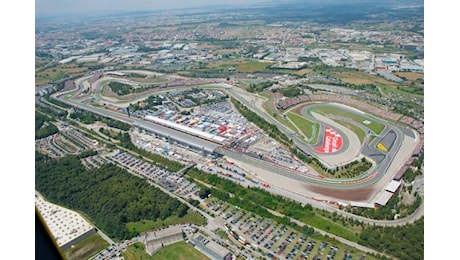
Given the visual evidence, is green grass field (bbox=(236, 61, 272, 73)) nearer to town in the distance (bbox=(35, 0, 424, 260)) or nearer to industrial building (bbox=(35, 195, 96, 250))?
town in the distance (bbox=(35, 0, 424, 260))

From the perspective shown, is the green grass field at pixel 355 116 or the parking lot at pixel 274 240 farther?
the green grass field at pixel 355 116

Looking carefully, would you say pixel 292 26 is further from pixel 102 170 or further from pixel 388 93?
pixel 102 170

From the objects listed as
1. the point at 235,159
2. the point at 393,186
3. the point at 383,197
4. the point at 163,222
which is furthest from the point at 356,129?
the point at 163,222

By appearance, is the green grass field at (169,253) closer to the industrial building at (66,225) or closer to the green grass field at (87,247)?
the green grass field at (87,247)

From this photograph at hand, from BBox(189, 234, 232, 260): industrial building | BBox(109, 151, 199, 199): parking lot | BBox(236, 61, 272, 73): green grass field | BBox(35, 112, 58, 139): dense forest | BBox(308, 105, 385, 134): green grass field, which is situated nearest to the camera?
BBox(189, 234, 232, 260): industrial building

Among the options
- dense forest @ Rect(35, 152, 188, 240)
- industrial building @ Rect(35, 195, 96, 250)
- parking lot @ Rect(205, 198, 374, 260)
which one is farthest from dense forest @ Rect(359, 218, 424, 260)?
industrial building @ Rect(35, 195, 96, 250)

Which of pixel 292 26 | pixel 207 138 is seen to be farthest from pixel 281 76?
pixel 292 26

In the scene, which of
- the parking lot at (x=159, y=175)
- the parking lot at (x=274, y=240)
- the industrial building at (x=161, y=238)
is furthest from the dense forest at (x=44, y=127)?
the parking lot at (x=274, y=240)
